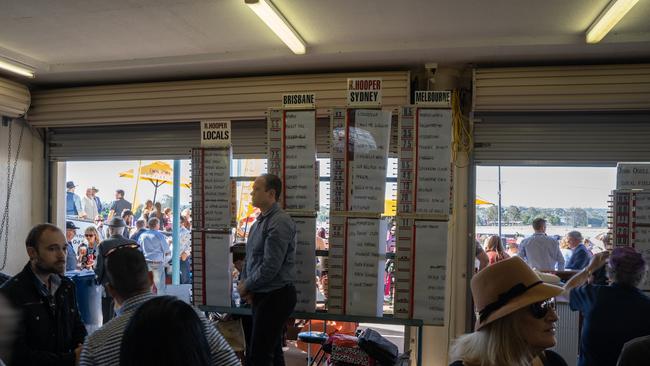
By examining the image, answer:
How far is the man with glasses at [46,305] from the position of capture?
2107 mm

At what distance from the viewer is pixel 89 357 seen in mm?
1436

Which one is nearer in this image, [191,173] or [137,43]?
[191,173]

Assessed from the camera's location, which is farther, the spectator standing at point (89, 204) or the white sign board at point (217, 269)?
the spectator standing at point (89, 204)

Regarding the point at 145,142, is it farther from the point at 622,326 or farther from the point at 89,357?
the point at 622,326

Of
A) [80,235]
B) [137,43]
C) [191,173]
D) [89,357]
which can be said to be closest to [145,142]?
[137,43]

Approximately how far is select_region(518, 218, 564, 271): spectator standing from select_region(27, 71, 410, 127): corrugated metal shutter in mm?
2690

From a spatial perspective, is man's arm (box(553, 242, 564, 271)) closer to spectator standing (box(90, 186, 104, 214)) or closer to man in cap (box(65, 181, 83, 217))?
man in cap (box(65, 181, 83, 217))

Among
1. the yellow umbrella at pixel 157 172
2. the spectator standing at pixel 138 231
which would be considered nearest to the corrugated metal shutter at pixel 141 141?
the spectator standing at pixel 138 231

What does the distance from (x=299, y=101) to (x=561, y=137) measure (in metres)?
2.81

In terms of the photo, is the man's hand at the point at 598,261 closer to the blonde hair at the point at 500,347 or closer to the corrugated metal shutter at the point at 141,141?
the blonde hair at the point at 500,347

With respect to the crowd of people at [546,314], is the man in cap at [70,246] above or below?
below

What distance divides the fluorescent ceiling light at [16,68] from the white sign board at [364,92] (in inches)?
145

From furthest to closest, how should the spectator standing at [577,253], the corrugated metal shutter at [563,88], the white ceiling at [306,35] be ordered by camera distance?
the spectator standing at [577,253], the corrugated metal shutter at [563,88], the white ceiling at [306,35]

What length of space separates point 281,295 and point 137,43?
2.79m
